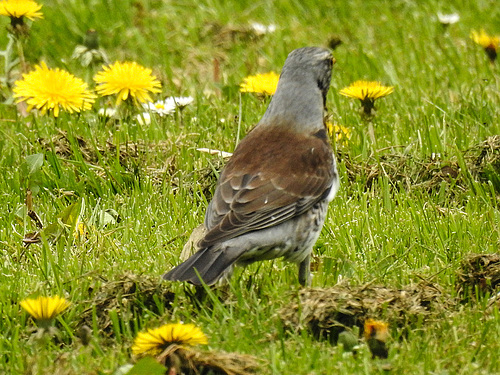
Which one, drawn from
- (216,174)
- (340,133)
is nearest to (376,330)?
(216,174)

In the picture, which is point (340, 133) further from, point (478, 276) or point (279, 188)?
point (478, 276)

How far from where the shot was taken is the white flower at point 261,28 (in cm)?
806

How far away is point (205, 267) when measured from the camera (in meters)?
4.02

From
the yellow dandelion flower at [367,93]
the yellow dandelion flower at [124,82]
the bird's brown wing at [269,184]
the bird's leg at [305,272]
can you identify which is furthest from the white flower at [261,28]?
the bird's leg at [305,272]

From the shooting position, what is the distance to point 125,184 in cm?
570

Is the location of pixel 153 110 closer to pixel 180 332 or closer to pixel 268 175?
pixel 268 175

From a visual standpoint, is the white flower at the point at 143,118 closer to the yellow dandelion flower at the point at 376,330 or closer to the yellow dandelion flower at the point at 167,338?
the yellow dandelion flower at the point at 167,338

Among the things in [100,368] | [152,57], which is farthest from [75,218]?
[152,57]

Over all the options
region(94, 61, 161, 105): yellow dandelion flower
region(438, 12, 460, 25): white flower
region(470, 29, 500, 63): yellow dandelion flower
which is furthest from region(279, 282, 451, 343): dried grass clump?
region(438, 12, 460, 25): white flower

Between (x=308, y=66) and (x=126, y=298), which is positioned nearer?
(x=126, y=298)

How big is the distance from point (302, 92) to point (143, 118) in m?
1.93

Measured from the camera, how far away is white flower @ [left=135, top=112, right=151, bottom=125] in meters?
6.51

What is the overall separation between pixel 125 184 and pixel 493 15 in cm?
452

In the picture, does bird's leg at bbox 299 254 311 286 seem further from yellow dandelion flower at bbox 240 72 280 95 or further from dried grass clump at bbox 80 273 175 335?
yellow dandelion flower at bbox 240 72 280 95
